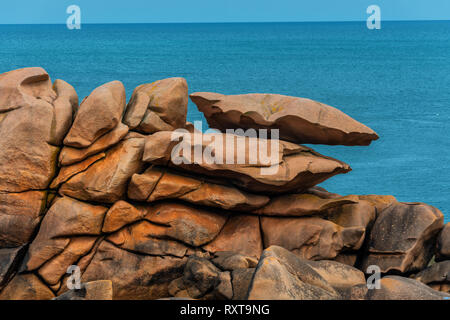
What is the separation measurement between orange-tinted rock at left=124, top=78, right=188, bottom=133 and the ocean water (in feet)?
89.3

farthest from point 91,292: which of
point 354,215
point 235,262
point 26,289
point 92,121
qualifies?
point 354,215

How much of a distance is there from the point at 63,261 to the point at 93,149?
12.5ft

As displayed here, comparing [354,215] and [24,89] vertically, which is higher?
[24,89]

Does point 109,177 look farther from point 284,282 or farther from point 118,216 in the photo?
point 284,282

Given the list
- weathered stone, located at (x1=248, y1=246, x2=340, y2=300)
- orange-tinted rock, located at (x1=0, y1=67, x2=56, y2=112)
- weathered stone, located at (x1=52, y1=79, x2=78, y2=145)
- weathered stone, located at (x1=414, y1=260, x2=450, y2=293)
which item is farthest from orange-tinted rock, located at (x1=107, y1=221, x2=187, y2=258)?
weathered stone, located at (x1=414, y1=260, x2=450, y2=293)

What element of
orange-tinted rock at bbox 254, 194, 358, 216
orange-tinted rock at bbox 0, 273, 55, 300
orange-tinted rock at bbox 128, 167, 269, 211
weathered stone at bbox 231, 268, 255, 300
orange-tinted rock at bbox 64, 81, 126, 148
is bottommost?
orange-tinted rock at bbox 0, 273, 55, 300

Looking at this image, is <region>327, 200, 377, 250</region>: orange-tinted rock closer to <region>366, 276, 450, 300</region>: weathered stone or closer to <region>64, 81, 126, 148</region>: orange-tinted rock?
<region>366, 276, 450, 300</region>: weathered stone

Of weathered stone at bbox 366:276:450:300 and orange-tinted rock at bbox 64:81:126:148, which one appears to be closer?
weathered stone at bbox 366:276:450:300

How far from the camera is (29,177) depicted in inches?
802

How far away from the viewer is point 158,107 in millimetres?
21828

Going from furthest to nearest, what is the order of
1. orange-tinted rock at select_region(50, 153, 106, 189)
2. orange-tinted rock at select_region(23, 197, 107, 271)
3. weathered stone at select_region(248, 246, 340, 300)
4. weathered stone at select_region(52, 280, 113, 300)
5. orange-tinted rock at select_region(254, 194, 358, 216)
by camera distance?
orange-tinted rock at select_region(254, 194, 358, 216), orange-tinted rock at select_region(50, 153, 106, 189), orange-tinted rock at select_region(23, 197, 107, 271), weathered stone at select_region(52, 280, 113, 300), weathered stone at select_region(248, 246, 340, 300)

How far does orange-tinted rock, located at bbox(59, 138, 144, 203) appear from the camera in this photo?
20.3m
